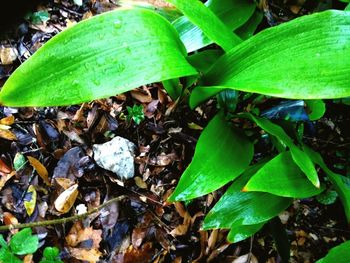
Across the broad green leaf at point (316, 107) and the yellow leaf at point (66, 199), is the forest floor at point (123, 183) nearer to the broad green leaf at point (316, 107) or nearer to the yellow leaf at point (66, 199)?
the yellow leaf at point (66, 199)

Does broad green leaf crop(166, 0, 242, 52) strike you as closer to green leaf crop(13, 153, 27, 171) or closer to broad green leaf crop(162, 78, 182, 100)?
broad green leaf crop(162, 78, 182, 100)

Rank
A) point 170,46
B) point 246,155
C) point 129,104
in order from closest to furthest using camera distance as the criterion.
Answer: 1. point 170,46
2. point 246,155
3. point 129,104

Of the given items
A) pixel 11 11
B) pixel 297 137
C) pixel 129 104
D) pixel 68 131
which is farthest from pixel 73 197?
pixel 297 137

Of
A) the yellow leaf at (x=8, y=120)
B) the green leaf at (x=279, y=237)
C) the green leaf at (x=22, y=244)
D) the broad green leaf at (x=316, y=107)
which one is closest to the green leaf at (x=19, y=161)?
the yellow leaf at (x=8, y=120)

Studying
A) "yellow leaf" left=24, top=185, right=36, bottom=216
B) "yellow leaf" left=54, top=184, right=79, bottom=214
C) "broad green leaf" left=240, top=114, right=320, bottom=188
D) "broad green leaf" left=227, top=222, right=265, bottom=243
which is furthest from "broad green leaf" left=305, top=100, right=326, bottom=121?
"yellow leaf" left=24, top=185, right=36, bottom=216

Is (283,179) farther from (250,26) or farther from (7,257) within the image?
(7,257)

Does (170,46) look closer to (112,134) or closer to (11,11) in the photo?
(11,11)

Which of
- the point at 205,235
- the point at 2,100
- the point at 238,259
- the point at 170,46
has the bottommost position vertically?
the point at 238,259
